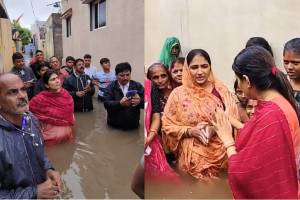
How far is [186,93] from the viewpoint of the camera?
1.88m

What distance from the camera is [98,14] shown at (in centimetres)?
190

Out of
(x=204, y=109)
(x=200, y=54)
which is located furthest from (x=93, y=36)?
(x=204, y=109)

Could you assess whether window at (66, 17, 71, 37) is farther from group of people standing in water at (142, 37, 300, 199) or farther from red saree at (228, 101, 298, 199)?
red saree at (228, 101, 298, 199)

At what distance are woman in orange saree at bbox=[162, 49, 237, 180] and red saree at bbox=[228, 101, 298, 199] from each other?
2.30 ft

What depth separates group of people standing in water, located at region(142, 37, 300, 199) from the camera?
1019 millimetres

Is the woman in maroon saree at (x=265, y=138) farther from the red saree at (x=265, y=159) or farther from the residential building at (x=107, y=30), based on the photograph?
the residential building at (x=107, y=30)

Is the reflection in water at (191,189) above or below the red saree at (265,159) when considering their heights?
below

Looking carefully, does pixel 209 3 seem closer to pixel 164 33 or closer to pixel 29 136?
pixel 164 33

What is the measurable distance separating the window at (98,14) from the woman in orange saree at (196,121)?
0.53 metres

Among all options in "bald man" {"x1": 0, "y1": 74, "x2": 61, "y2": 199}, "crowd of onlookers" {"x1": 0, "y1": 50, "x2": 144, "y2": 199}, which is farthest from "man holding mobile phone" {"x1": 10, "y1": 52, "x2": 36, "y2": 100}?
"bald man" {"x1": 0, "y1": 74, "x2": 61, "y2": 199}

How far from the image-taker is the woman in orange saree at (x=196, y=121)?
1803 millimetres

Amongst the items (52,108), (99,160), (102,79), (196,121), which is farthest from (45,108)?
(196,121)

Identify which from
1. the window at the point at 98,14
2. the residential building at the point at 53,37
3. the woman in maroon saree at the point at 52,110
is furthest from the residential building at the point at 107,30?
the woman in maroon saree at the point at 52,110

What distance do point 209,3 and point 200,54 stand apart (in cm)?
59
